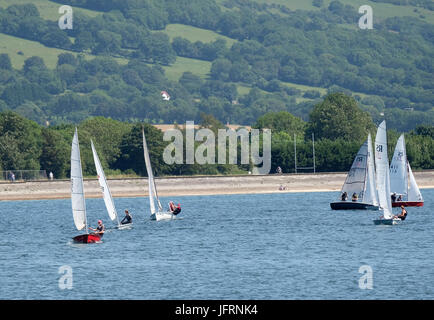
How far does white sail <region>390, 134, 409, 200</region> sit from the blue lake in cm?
308

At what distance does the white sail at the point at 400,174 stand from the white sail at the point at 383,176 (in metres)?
20.4

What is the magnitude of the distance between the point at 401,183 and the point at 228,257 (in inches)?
1748

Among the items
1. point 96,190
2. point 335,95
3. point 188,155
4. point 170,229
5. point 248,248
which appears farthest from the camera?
point 335,95

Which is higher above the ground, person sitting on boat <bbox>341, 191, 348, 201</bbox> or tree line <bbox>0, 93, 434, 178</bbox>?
tree line <bbox>0, 93, 434, 178</bbox>

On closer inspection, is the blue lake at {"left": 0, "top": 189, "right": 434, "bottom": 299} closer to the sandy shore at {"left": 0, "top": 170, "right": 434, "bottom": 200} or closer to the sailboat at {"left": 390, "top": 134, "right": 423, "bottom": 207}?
the sailboat at {"left": 390, "top": 134, "right": 423, "bottom": 207}

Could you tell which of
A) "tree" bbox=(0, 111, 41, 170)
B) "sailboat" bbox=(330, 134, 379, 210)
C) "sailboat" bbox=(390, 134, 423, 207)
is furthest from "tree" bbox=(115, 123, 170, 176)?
"sailboat" bbox=(330, 134, 379, 210)

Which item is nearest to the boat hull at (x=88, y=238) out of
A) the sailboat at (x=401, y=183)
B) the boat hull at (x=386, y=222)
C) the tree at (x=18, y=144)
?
the boat hull at (x=386, y=222)

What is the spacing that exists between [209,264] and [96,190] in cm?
8165

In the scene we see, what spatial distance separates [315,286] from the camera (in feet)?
173

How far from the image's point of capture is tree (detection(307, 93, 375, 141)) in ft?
630

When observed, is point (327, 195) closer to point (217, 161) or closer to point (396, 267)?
point (217, 161)

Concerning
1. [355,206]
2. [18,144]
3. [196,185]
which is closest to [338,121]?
[196,185]

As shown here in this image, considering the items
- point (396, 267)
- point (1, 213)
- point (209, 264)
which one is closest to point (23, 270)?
point (209, 264)

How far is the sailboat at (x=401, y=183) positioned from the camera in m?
105
